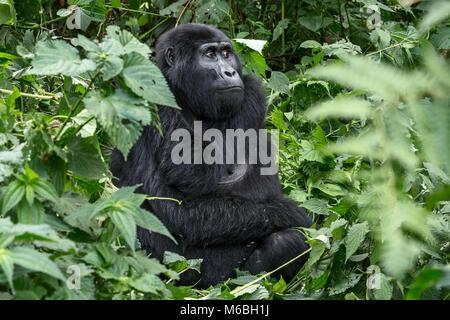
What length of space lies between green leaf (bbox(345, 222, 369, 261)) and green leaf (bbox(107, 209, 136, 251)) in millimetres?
996

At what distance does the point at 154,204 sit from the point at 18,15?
1.97 metres

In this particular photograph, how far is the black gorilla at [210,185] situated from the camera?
346 cm

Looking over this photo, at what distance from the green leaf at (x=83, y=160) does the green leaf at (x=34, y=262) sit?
56cm

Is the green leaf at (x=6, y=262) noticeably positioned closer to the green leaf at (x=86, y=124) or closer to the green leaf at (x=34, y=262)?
the green leaf at (x=34, y=262)

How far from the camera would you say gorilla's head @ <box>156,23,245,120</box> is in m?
3.62

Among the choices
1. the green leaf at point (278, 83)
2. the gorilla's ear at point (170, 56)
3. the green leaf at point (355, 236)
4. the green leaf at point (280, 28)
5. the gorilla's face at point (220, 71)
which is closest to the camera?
the green leaf at point (355, 236)

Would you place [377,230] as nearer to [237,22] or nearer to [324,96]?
[324,96]

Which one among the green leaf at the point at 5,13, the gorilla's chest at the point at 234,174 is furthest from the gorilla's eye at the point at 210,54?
the green leaf at the point at 5,13

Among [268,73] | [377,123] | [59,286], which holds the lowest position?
[268,73]

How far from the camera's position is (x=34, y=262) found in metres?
1.78

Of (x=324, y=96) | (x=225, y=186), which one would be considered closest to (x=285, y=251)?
(x=225, y=186)

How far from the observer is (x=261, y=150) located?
378 centimetres

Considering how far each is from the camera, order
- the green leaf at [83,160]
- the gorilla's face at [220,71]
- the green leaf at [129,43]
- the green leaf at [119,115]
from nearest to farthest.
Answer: the green leaf at [119,115] → the green leaf at [129,43] → the green leaf at [83,160] → the gorilla's face at [220,71]

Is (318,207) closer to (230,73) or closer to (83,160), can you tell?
(230,73)
